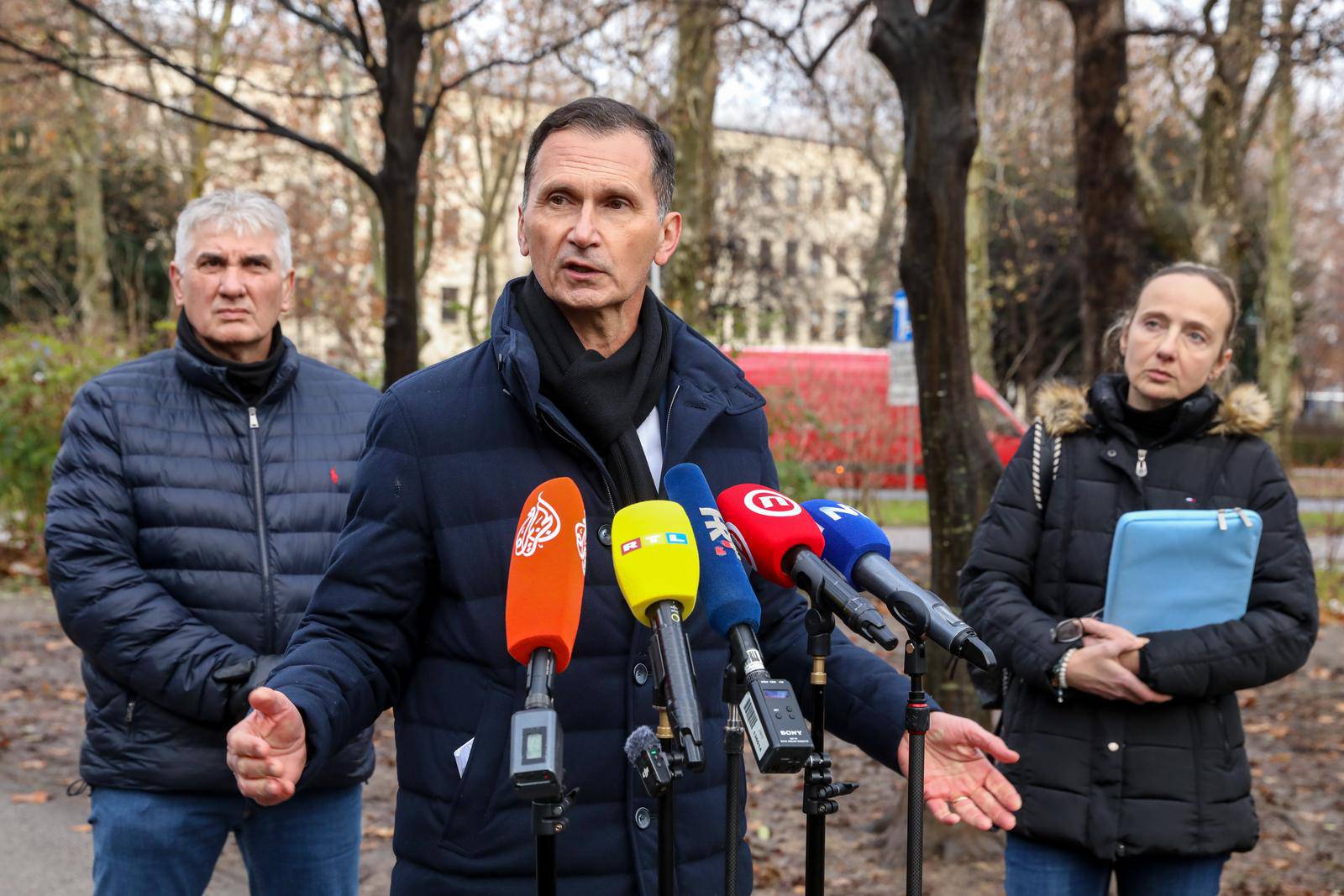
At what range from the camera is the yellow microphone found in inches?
60.5

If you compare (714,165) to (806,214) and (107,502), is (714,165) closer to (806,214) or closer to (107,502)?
(107,502)

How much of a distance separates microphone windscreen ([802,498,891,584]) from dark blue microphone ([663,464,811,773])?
0.15m

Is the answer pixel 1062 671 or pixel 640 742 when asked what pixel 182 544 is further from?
pixel 1062 671

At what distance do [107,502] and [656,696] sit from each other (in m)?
2.03

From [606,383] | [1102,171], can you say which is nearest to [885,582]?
[606,383]

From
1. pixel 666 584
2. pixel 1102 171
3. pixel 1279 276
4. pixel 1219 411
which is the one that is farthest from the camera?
pixel 1279 276

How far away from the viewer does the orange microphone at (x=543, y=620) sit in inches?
58.6

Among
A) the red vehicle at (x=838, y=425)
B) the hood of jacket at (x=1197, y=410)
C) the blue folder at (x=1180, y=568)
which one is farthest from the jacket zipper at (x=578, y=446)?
the red vehicle at (x=838, y=425)

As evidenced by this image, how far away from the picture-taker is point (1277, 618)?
3.14m

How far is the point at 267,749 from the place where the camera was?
1.94 meters

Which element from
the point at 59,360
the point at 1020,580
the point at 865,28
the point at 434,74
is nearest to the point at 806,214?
the point at 865,28

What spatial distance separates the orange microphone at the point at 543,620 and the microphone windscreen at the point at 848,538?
0.38 m

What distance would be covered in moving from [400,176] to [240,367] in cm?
353

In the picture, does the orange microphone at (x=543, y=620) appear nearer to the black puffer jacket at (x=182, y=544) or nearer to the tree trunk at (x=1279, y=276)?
the black puffer jacket at (x=182, y=544)
